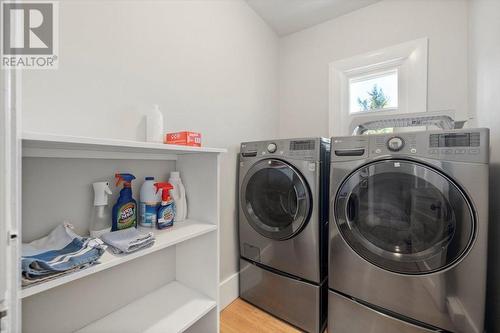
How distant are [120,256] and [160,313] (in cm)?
46

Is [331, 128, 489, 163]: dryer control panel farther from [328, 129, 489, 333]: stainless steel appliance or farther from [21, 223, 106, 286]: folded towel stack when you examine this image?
[21, 223, 106, 286]: folded towel stack

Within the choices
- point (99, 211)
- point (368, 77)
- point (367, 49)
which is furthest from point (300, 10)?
point (99, 211)

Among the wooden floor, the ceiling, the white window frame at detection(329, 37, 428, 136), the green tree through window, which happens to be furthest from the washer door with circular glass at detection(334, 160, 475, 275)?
the ceiling

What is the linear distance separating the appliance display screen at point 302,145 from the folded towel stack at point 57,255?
3.42 ft

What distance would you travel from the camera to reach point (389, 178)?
1058mm

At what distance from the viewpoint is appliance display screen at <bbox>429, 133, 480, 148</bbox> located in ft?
2.85

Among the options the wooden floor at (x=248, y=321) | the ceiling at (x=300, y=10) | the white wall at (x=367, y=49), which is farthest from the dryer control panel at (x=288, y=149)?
the ceiling at (x=300, y=10)

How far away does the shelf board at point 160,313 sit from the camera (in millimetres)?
904

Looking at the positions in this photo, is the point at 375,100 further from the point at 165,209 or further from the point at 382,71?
the point at 165,209

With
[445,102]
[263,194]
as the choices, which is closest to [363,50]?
[445,102]

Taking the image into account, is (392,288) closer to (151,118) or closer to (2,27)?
→ (151,118)

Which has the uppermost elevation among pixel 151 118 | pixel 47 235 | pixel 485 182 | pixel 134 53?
pixel 134 53

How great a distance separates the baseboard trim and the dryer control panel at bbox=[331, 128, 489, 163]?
3.69 feet

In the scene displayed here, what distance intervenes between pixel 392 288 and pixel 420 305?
11 cm
